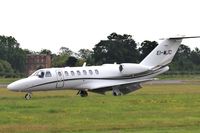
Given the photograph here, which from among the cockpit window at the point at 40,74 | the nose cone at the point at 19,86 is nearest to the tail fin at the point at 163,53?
the cockpit window at the point at 40,74

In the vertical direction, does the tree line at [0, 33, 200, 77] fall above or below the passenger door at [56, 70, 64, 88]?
above

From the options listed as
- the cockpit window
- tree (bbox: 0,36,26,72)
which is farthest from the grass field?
tree (bbox: 0,36,26,72)

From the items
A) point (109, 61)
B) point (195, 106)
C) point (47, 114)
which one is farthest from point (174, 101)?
point (109, 61)

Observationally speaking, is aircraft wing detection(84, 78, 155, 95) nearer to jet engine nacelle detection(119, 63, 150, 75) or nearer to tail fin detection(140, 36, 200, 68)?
jet engine nacelle detection(119, 63, 150, 75)

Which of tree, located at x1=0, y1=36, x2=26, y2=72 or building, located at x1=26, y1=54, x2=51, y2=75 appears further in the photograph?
building, located at x1=26, y1=54, x2=51, y2=75

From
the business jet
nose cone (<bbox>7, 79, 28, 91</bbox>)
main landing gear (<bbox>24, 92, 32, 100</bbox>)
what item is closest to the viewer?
main landing gear (<bbox>24, 92, 32, 100</bbox>)

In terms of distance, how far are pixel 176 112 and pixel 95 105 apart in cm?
541

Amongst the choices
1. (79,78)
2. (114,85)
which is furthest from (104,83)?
(79,78)

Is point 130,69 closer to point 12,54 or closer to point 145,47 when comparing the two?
point 145,47

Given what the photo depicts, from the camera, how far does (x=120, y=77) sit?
44688mm

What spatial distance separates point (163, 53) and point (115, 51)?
281ft

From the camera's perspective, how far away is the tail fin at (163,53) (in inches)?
1813

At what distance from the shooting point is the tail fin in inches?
1813

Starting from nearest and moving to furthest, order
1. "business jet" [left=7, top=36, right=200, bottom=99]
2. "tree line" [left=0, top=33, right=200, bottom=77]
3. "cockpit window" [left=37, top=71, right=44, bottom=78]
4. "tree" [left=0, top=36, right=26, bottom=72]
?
"cockpit window" [left=37, top=71, right=44, bottom=78], "business jet" [left=7, top=36, right=200, bottom=99], "tree line" [left=0, top=33, right=200, bottom=77], "tree" [left=0, top=36, right=26, bottom=72]
